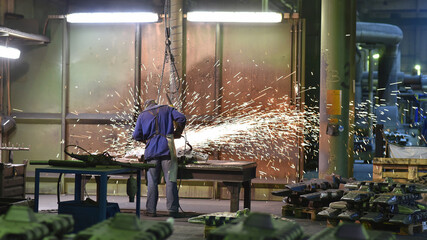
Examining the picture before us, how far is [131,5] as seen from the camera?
12.2 meters

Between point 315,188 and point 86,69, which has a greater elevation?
point 86,69

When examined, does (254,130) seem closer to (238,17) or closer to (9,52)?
(238,17)

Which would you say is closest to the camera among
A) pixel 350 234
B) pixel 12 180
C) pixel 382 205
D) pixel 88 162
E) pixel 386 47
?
pixel 350 234

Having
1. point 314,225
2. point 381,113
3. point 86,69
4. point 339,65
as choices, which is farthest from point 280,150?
point 381,113

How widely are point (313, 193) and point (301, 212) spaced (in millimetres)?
304

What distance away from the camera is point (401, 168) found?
8.62m

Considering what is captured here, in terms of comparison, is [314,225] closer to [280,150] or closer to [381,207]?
[381,207]

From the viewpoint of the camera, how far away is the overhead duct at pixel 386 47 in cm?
1734

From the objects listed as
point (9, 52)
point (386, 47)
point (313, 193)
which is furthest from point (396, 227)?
point (386, 47)

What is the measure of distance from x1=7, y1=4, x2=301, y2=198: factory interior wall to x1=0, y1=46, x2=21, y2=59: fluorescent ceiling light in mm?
719

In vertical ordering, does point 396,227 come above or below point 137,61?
below

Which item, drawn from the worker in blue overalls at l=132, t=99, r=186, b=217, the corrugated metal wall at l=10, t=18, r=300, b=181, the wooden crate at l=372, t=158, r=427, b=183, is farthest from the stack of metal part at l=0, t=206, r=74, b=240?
the corrugated metal wall at l=10, t=18, r=300, b=181

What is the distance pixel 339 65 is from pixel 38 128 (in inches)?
207

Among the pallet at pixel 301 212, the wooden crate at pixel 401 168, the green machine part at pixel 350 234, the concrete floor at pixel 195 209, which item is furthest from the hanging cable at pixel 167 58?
the green machine part at pixel 350 234
